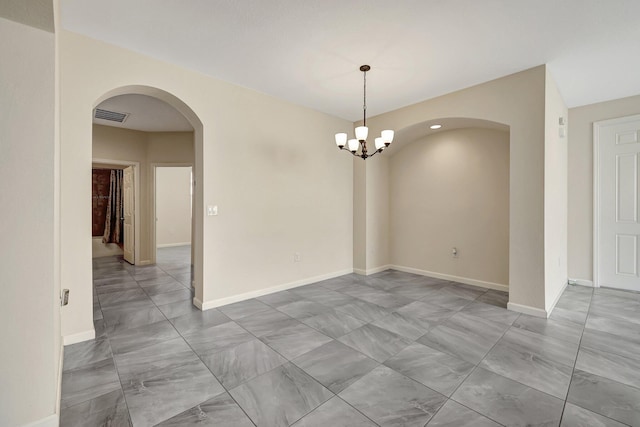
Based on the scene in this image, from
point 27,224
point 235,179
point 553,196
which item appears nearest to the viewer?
point 27,224

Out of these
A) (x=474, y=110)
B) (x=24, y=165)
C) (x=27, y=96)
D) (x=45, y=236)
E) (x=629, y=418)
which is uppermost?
(x=474, y=110)

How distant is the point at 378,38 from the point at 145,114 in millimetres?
4143

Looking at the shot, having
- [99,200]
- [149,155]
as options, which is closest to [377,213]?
[149,155]

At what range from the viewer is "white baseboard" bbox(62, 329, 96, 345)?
2.48 metres

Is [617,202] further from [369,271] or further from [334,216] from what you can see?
[334,216]

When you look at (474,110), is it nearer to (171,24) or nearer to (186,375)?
(171,24)

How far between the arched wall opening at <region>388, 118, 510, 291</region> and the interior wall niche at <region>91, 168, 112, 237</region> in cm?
896

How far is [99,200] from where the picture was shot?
28.9ft

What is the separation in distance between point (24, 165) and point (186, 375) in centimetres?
166

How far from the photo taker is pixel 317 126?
459cm

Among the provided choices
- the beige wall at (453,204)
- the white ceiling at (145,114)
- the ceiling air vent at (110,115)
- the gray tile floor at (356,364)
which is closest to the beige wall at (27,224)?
the gray tile floor at (356,364)

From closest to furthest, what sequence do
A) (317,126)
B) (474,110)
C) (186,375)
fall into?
1. (186,375)
2. (474,110)
3. (317,126)

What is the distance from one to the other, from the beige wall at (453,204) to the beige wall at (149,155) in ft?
14.8

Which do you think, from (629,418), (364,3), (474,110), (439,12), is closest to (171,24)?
(364,3)
